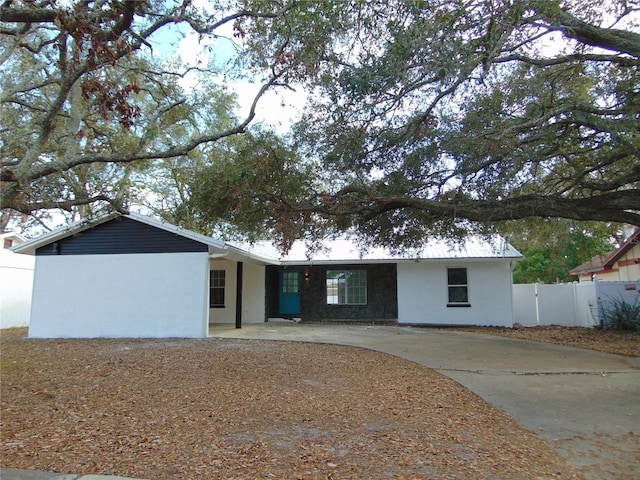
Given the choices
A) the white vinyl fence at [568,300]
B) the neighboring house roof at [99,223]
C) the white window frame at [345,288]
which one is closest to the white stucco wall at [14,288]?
the neighboring house roof at [99,223]

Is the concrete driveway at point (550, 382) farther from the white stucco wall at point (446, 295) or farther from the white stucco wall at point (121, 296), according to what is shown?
the white stucco wall at point (446, 295)

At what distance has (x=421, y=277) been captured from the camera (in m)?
17.2

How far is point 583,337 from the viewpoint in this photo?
13.2 m

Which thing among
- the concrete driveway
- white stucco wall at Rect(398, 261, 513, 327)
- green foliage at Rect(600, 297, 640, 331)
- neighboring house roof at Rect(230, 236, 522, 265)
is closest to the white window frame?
neighboring house roof at Rect(230, 236, 522, 265)

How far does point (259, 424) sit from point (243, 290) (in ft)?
45.1

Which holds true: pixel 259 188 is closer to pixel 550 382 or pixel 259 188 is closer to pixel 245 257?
pixel 550 382

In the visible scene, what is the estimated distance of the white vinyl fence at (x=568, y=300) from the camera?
1510 cm

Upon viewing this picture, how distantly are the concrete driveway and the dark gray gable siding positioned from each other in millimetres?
3107

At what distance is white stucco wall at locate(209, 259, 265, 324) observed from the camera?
18219 mm

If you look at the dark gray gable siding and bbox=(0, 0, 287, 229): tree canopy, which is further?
the dark gray gable siding

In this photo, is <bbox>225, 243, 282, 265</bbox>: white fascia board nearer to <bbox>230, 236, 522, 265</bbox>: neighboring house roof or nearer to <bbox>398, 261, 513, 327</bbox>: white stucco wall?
<bbox>230, 236, 522, 265</bbox>: neighboring house roof

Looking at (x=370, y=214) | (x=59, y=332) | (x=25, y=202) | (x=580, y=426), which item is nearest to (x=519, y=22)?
(x=370, y=214)

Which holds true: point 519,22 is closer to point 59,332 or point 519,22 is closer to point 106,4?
point 106,4

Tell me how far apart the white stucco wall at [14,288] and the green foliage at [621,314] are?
22.9 m
